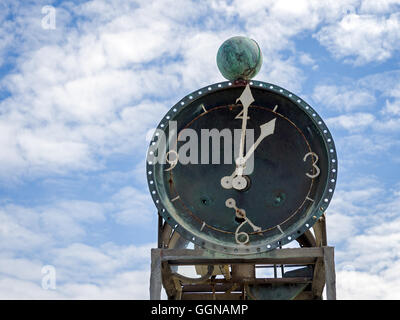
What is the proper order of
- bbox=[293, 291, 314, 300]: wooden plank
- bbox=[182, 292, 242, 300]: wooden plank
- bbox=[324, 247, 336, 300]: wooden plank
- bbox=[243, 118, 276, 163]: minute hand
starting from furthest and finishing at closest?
bbox=[182, 292, 242, 300]: wooden plank
bbox=[293, 291, 314, 300]: wooden plank
bbox=[243, 118, 276, 163]: minute hand
bbox=[324, 247, 336, 300]: wooden plank

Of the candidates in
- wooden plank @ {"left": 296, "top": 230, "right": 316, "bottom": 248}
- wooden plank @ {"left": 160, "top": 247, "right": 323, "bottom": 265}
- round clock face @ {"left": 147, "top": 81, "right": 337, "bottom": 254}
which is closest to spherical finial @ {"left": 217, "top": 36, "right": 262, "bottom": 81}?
A: round clock face @ {"left": 147, "top": 81, "right": 337, "bottom": 254}

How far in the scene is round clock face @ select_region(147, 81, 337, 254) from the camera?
414 inches

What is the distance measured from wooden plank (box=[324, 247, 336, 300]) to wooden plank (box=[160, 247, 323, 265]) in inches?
4.4

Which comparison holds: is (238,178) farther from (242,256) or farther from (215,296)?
(215,296)

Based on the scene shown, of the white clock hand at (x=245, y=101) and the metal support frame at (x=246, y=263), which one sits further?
the white clock hand at (x=245, y=101)

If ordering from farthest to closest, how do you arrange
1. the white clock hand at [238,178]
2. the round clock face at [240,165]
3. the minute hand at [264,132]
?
the minute hand at [264,132] < the white clock hand at [238,178] < the round clock face at [240,165]

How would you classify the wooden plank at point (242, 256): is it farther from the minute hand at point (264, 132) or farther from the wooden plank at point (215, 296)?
the wooden plank at point (215, 296)

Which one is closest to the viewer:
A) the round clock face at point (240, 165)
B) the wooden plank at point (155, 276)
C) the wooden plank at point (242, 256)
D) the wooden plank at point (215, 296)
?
the wooden plank at point (155, 276)

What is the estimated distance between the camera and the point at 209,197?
1092cm

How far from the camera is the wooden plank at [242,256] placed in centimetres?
1027

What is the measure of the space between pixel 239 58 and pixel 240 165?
1860 millimetres

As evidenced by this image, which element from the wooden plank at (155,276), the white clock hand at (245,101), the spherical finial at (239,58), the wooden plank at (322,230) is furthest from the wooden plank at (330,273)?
the spherical finial at (239,58)

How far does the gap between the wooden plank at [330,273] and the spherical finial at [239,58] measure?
3.28 m

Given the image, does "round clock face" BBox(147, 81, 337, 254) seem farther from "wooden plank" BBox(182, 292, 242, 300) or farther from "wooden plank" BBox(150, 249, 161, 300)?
"wooden plank" BBox(182, 292, 242, 300)
